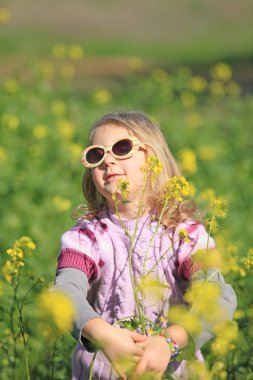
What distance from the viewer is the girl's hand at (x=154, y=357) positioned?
196 cm

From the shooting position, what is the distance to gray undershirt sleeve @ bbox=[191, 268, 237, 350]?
85.8 inches

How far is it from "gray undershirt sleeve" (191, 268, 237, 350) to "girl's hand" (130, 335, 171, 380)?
17 centimetres

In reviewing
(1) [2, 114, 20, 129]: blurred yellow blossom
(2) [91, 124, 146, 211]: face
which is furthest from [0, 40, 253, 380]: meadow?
(2) [91, 124, 146, 211]: face

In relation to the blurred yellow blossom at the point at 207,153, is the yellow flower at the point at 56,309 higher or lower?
lower

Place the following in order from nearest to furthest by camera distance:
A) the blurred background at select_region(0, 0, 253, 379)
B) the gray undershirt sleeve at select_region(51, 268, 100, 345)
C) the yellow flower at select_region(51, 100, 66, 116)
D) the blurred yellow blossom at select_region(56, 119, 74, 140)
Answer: the gray undershirt sleeve at select_region(51, 268, 100, 345)
the blurred background at select_region(0, 0, 253, 379)
the blurred yellow blossom at select_region(56, 119, 74, 140)
the yellow flower at select_region(51, 100, 66, 116)

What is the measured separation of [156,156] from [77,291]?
0.53 meters

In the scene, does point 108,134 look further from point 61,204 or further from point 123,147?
point 61,204

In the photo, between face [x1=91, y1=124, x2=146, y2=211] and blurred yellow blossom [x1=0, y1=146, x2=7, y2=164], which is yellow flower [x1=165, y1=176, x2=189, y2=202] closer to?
face [x1=91, y1=124, x2=146, y2=211]

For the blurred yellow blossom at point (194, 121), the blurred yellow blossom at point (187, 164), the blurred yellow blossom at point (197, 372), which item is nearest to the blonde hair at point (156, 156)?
the blurred yellow blossom at point (197, 372)

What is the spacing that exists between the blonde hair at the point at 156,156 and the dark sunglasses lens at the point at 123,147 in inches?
3.1

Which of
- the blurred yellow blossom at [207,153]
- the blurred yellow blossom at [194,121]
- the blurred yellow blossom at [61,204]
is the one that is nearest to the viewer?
the blurred yellow blossom at [61,204]

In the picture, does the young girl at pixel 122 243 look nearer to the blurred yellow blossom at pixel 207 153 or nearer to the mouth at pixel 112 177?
the mouth at pixel 112 177

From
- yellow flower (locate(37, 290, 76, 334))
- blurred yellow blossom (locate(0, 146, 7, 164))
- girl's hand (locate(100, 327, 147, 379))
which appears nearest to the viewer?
yellow flower (locate(37, 290, 76, 334))

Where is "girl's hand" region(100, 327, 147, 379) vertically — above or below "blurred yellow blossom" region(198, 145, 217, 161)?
below
